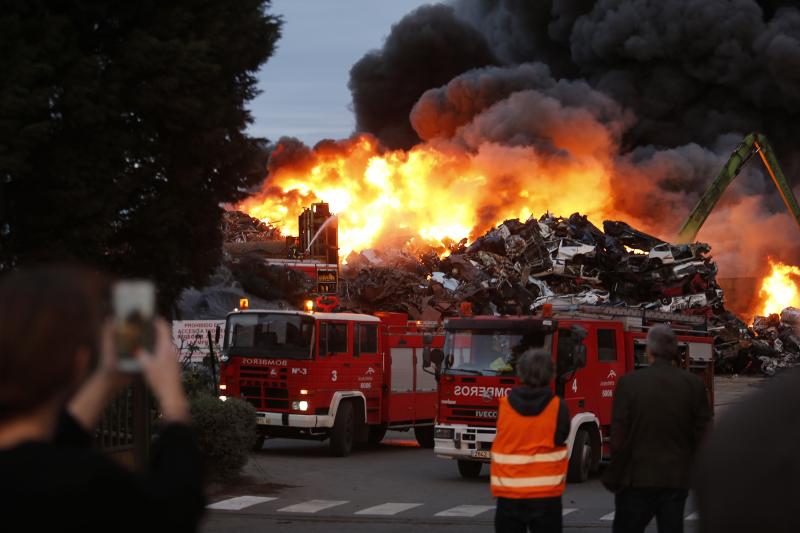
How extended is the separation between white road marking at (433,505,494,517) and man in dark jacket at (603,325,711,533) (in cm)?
589

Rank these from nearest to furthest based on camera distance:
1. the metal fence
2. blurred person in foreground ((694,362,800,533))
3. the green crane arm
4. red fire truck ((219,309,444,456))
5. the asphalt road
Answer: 1. blurred person in foreground ((694,362,800,533))
2. the metal fence
3. the asphalt road
4. red fire truck ((219,309,444,456))
5. the green crane arm

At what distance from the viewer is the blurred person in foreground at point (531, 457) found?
6762 mm

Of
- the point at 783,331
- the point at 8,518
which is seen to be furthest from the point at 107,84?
the point at 783,331

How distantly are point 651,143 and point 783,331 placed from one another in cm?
2458

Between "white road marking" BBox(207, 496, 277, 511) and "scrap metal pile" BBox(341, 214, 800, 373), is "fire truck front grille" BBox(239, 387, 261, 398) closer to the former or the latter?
"white road marking" BBox(207, 496, 277, 511)

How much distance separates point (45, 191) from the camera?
11836 millimetres

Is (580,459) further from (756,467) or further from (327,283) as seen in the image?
(327,283)

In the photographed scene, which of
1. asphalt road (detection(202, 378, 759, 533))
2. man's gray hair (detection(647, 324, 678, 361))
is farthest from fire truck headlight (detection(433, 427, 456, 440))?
man's gray hair (detection(647, 324, 678, 361))

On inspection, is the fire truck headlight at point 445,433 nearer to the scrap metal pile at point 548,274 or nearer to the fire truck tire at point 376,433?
the fire truck tire at point 376,433

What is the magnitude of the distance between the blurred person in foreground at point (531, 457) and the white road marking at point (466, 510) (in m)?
5.83

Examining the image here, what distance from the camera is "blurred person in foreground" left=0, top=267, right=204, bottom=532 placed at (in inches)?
91.7

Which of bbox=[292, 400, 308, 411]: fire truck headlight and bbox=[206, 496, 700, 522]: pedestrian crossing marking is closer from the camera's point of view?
bbox=[206, 496, 700, 522]: pedestrian crossing marking

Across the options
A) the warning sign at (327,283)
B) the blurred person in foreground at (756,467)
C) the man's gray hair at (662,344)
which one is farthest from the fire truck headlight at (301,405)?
the blurred person in foreground at (756,467)

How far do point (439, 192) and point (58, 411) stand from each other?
62745 mm
